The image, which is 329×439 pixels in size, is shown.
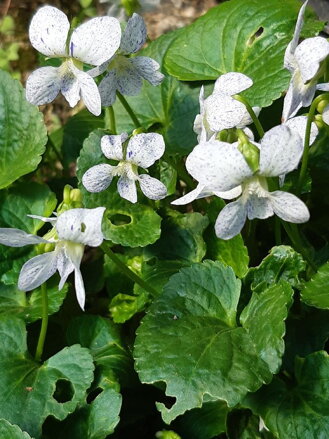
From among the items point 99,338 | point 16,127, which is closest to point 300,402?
point 99,338

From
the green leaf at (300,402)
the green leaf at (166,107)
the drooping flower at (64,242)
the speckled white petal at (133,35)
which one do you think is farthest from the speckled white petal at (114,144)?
the green leaf at (300,402)

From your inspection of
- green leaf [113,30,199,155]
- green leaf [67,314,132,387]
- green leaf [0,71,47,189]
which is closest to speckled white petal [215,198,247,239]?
green leaf [67,314,132,387]

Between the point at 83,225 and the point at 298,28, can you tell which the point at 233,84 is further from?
the point at 83,225

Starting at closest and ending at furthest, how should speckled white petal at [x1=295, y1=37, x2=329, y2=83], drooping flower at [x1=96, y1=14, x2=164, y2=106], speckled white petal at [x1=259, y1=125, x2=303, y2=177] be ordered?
speckled white petal at [x1=259, y1=125, x2=303, y2=177] < speckled white petal at [x1=295, y1=37, x2=329, y2=83] < drooping flower at [x1=96, y1=14, x2=164, y2=106]

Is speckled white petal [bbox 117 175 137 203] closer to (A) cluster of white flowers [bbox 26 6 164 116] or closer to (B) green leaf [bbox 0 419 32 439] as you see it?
(A) cluster of white flowers [bbox 26 6 164 116]

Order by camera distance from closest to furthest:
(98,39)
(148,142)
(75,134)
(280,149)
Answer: (280,149) < (98,39) < (148,142) < (75,134)

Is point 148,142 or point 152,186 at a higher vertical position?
point 148,142
